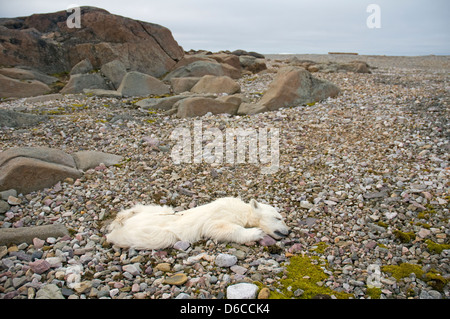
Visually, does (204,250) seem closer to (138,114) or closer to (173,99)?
(138,114)

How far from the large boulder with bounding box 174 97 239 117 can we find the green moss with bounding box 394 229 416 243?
9.25 m

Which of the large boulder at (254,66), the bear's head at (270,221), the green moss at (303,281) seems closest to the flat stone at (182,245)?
the bear's head at (270,221)

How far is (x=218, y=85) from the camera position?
683 inches

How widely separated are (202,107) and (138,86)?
633 cm

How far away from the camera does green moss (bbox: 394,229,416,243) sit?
5823 mm

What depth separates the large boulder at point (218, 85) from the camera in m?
17.2

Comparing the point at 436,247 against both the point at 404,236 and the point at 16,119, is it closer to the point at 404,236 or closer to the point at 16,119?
the point at 404,236

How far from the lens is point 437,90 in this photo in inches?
570

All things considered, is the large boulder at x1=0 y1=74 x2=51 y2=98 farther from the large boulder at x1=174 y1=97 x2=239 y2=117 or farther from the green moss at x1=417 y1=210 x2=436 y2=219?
the green moss at x1=417 y1=210 x2=436 y2=219

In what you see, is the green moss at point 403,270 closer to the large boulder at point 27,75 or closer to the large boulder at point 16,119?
the large boulder at point 16,119

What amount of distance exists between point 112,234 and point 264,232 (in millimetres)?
2977

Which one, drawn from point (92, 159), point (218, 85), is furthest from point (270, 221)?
point (218, 85)

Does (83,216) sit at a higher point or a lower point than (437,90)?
lower

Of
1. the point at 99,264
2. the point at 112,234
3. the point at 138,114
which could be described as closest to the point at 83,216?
the point at 112,234
